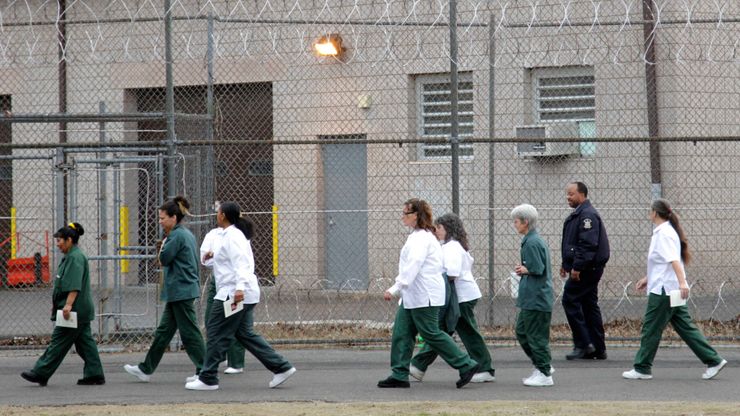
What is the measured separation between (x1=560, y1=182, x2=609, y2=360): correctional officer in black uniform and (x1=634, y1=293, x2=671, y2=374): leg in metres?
1.41

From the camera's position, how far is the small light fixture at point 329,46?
17703 millimetres

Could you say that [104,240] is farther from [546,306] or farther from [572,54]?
[572,54]

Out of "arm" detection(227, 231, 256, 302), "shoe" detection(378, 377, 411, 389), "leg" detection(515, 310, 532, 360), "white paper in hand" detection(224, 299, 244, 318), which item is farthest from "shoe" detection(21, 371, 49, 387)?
"leg" detection(515, 310, 532, 360)

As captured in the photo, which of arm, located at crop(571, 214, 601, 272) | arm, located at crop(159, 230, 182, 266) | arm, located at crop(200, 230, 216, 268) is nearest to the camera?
arm, located at crop(159, 230, 182, 266)

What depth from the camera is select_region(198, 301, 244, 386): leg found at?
1033cm

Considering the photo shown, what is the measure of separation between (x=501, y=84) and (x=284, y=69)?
356 centimetres

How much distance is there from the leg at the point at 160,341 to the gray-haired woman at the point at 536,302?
299cm

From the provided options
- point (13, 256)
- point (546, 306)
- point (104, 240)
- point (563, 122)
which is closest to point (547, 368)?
point (546, 306)

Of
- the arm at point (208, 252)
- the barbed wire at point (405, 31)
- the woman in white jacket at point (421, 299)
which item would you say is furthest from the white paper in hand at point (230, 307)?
the barbed wire at point (405, 31)

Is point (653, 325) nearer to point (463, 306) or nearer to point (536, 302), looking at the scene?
point (536, 302)

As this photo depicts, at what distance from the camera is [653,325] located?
10.7 meters

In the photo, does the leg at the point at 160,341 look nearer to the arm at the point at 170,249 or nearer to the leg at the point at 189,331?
the leg at the point at 189,331

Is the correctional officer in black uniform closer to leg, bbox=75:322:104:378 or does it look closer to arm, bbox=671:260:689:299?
arm, bbox=671:260:689:299

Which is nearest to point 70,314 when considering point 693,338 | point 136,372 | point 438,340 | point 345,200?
point 136,372
